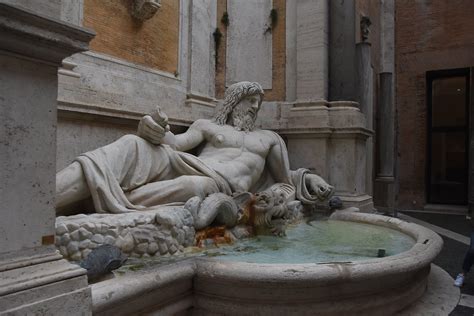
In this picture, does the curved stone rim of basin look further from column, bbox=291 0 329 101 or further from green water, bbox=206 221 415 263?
column, bbox=291 0 329 101

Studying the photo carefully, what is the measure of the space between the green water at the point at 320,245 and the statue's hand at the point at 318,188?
15.5 inches

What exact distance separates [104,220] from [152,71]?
256 centimetres

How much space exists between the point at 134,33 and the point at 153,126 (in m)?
1.75

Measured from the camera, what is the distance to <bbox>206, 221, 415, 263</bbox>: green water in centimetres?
261

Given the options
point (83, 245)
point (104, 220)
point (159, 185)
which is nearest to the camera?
point (83, 245)

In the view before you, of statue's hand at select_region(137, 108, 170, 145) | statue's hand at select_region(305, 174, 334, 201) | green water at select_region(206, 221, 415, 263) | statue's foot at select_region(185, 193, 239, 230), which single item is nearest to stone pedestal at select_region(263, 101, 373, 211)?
statue's hand at select_region(305, 174, 334, 201)

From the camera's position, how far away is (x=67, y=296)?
1437 millimetres

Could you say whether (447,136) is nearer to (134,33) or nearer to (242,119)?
(242,119)

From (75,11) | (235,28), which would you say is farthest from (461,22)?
(75,11)

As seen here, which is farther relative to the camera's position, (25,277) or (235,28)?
(235,28)

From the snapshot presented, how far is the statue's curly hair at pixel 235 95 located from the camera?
13.6 feet

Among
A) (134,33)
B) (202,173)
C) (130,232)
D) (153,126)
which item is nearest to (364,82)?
(134,33)

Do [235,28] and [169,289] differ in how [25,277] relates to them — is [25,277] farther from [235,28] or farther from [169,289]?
[235,28]

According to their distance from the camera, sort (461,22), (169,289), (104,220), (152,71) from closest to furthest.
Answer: (169,289) < (104,220) < (152,71) < (461,22)
